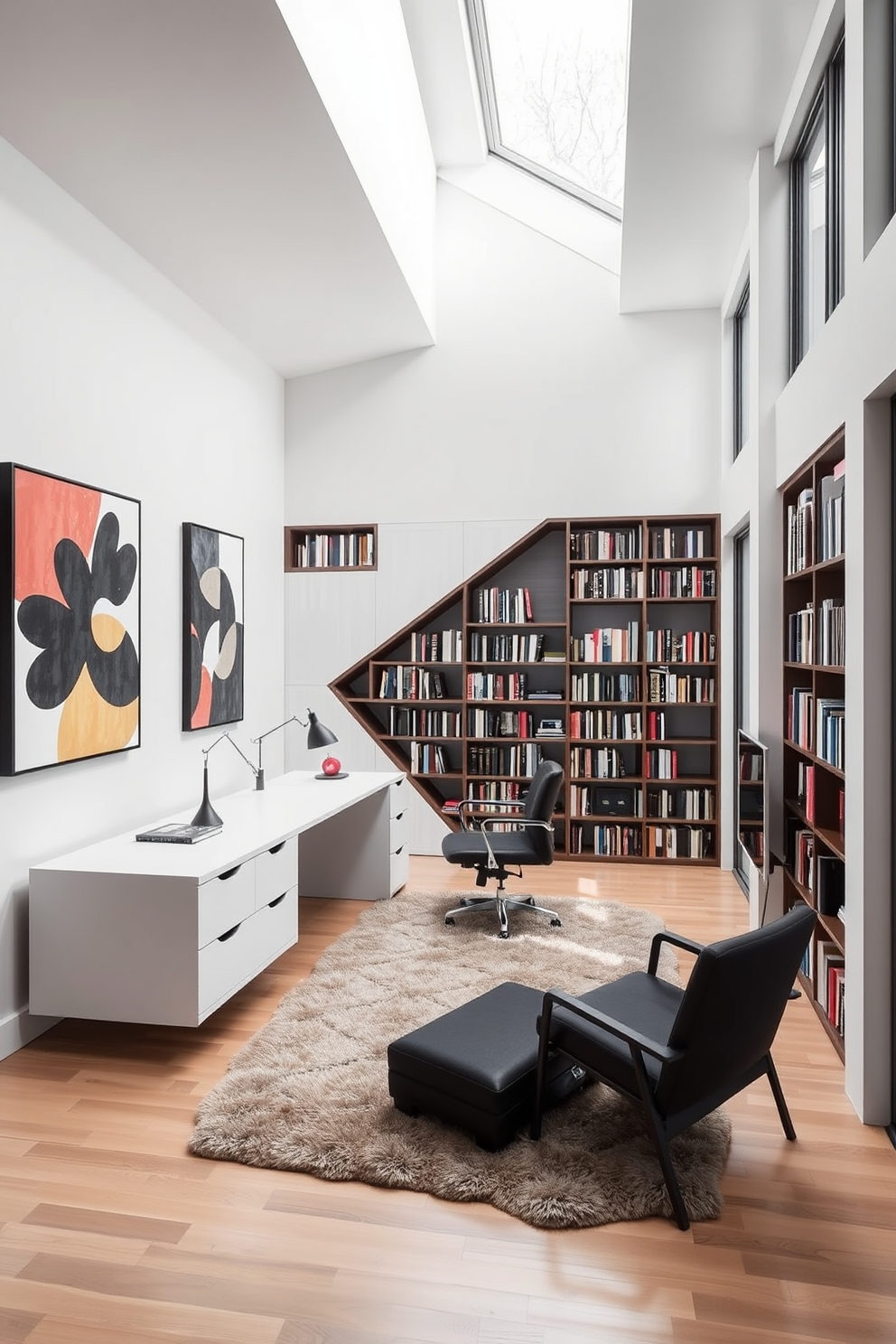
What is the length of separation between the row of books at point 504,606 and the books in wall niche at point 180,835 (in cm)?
298

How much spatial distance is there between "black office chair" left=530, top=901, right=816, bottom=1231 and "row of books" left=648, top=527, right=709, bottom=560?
3.86 m

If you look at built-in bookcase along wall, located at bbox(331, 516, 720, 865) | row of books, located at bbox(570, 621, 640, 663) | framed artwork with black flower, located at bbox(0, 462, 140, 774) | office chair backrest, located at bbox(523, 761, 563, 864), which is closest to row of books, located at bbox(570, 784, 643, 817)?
built-in bookcase along wall, located at bbox(331, 516, 720, 865)

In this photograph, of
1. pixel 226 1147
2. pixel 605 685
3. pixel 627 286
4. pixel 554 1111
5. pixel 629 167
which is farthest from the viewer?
pixel 605 685

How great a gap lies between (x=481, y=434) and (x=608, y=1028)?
15.5ft

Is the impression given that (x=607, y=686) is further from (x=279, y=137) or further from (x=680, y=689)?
(x=279, y=137)

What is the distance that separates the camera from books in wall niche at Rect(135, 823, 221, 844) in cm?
344

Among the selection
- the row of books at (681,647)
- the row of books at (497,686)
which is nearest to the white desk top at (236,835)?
the row of books at (497,686)

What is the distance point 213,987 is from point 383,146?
4140mm

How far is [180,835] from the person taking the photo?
3457mm

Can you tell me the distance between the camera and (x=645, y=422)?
5.93 metres

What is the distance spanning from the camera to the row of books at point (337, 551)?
20.7 feet

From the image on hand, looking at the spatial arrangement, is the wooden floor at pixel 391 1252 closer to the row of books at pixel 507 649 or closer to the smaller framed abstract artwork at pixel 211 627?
the smaller framed abstract artwork at pixel 211 627

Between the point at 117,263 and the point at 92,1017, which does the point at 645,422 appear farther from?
the point at 92,1017

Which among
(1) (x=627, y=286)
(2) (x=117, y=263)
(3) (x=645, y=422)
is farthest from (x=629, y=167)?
(2) (x=117, y=263)
